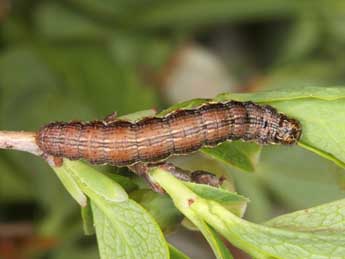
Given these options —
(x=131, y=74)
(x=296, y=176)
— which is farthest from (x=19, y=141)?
(x=296, y=176)

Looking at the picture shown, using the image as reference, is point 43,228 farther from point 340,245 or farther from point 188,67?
point 340,245

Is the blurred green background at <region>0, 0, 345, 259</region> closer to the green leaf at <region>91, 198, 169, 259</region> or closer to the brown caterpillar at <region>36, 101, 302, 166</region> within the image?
the brown caterpillar at <region>36, 101, 302, 166</region>

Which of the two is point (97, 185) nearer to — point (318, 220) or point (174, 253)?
point (174, 253)

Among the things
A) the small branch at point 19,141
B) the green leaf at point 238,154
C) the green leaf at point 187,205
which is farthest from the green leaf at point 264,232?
the small branch at point 19,141

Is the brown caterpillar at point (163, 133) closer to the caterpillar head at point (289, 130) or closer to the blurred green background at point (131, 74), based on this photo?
the caterpillar head at point (289, 130)

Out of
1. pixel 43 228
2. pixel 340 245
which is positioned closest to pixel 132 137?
pixel 340 245

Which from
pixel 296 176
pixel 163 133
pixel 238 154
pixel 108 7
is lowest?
pixel 296 176
